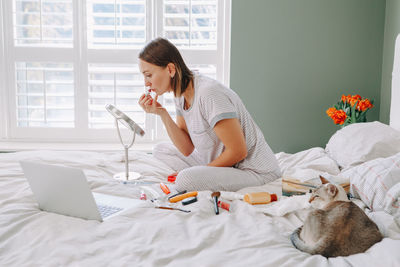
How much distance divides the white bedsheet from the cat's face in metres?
0.09

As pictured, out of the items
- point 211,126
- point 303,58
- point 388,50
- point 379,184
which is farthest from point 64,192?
point 388,50

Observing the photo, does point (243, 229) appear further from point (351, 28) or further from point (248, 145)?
point (351, 28)

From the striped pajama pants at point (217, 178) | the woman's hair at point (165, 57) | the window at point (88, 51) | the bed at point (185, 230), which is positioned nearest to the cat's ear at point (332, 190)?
the bed at point (185, 230)

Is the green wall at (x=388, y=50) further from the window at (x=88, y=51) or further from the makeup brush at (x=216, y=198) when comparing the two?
the makeup brush at (x=216, y=198)

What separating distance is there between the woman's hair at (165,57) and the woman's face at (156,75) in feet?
0.06

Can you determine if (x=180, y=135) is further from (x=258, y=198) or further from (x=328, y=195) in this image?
(x=328, y=195)

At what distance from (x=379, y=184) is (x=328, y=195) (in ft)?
0.82

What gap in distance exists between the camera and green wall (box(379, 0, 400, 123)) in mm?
2602

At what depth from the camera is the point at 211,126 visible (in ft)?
5.64

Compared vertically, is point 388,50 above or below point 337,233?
above

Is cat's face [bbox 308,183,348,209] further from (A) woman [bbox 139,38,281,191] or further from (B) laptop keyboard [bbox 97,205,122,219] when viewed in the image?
(B) laptop keyboard [bbox 97,205,122,219]

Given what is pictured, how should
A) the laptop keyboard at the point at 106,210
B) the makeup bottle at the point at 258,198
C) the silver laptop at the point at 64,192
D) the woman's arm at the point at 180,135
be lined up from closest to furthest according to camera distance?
the silver laptop at the point at 64,192 < the laptop keyboard at the point at 106,210 < the makeup bottle at the point at 258,198 < the woman's arm at the point at 180,135

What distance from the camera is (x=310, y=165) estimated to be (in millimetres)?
1823

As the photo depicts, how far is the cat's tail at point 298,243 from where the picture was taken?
0.97 meters
